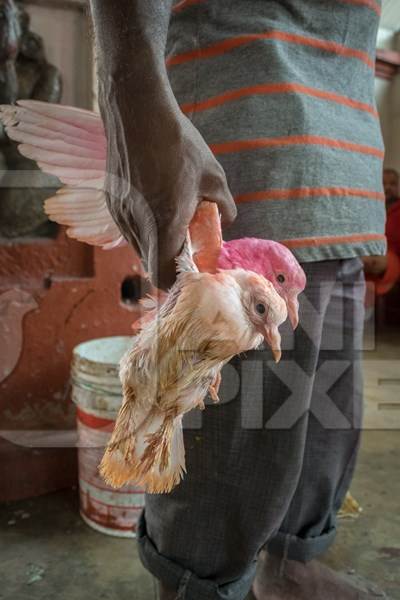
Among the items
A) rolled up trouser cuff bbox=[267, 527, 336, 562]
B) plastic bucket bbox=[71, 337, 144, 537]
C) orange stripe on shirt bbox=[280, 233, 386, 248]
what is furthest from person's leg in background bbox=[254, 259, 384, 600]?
plastic bucket bbox=[71, 337, 144, 537]

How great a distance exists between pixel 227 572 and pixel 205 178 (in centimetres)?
55

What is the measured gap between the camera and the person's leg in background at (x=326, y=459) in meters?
0.94

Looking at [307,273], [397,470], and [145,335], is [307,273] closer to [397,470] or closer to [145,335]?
[145,335]

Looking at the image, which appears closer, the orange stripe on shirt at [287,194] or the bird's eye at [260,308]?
the bird's eye at [260,308]

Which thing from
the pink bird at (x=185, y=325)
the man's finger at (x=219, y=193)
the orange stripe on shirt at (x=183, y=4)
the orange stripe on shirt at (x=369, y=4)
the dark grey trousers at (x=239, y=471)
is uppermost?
the orange stripe on shirt at (x=369, y=4)

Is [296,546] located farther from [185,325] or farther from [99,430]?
[185,325]

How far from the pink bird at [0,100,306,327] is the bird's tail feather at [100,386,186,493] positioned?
133mm

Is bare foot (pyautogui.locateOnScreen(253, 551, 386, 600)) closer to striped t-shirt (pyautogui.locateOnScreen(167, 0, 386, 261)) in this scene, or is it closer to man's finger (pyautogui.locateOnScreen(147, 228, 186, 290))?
striped t-shirt (pyautogui.locateOnScreen(167, 0, 386, 261))

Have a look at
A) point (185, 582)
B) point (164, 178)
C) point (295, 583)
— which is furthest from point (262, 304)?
point (295, 583)

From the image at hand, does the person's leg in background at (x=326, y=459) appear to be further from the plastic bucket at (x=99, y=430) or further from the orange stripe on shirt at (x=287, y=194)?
the plastic bucket at (x=99, y=430)

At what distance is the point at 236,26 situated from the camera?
2.13 ft

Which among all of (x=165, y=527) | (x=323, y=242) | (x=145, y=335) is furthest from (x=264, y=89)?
(x=165, y=527)

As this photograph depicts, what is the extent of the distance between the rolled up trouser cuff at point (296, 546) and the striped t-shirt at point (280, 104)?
582 millimetres

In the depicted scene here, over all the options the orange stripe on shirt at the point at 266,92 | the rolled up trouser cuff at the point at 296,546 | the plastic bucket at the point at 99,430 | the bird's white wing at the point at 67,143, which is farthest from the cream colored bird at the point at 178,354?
the plastic bucket at the point at 99,430
